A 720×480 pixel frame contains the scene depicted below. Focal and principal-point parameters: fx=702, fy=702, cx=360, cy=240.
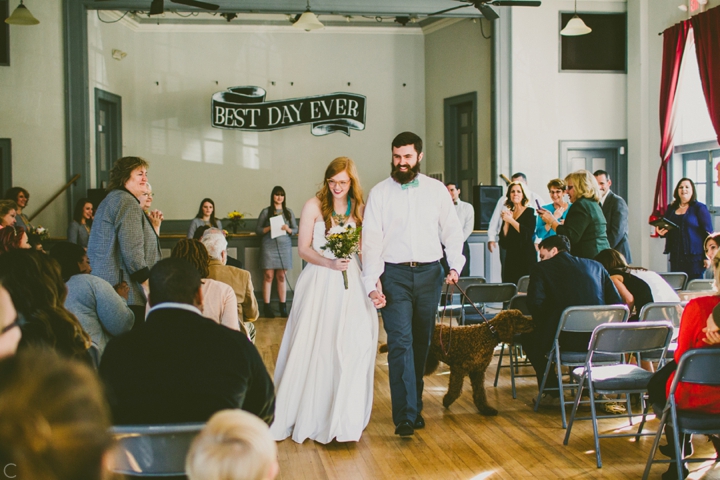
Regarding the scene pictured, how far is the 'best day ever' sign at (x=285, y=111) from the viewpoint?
1233 centimetres

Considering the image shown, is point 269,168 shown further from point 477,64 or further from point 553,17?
point 553,17

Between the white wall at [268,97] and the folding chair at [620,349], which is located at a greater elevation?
the white wall at [268,97]

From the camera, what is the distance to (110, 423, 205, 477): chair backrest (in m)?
1.88

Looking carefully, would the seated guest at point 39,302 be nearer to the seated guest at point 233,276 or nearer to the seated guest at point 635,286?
the seated guest at point 233,276

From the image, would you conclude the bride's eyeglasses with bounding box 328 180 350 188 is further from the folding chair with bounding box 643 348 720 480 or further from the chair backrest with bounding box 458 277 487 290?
the chair backrest with bounding box 458 277 487 290

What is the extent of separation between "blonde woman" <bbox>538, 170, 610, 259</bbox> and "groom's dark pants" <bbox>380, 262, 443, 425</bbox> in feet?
6.62

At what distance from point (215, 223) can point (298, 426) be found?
19.8 feet

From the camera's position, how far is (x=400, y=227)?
425cm

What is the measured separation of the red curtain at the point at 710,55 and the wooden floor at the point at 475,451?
5260 millimetres

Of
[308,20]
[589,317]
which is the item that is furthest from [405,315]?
[308,20]

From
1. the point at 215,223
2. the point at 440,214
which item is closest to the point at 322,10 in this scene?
the point at 215,223

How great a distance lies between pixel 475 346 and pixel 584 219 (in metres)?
1.85

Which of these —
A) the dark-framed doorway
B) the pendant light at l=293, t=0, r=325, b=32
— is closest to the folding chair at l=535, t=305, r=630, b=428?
the pendant light at l=293, t=0, r=325, b=32

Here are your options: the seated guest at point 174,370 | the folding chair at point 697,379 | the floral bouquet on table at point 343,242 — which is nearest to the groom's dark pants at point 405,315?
the floral bouquet on table at point 343,242
